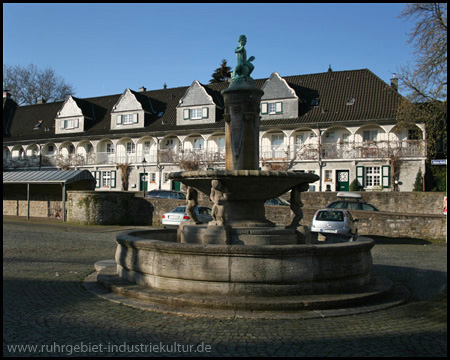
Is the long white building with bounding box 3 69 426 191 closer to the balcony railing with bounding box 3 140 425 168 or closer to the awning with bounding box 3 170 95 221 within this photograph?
the balcony railing with bounding box 3 140 425 168

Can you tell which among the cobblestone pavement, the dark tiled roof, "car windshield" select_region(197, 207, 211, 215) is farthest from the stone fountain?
the dark tiled roof

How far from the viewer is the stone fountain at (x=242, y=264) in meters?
6.77

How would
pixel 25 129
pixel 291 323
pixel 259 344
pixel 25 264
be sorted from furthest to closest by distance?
pixel 25 129 < pixel 25 264 < pixel 291 323 < pixel 259 344

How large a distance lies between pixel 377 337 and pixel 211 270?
2.58 m

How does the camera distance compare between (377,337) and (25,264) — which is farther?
(25,264)

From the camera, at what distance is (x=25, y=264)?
10719mm

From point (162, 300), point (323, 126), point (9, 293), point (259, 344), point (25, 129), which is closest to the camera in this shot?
point (259, 344)

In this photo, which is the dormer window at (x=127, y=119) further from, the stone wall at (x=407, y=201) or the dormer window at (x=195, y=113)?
the stone wall at (x=407, y=201)

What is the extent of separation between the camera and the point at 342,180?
122 feet

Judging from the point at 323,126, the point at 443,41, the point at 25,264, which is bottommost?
the point at 25,264

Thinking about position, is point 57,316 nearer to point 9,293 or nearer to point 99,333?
point 99,333

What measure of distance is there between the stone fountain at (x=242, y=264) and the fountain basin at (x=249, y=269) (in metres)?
0.01

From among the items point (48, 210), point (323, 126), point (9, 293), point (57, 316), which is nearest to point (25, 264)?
point (9, 293)

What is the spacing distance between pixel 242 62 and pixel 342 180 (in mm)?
28697
